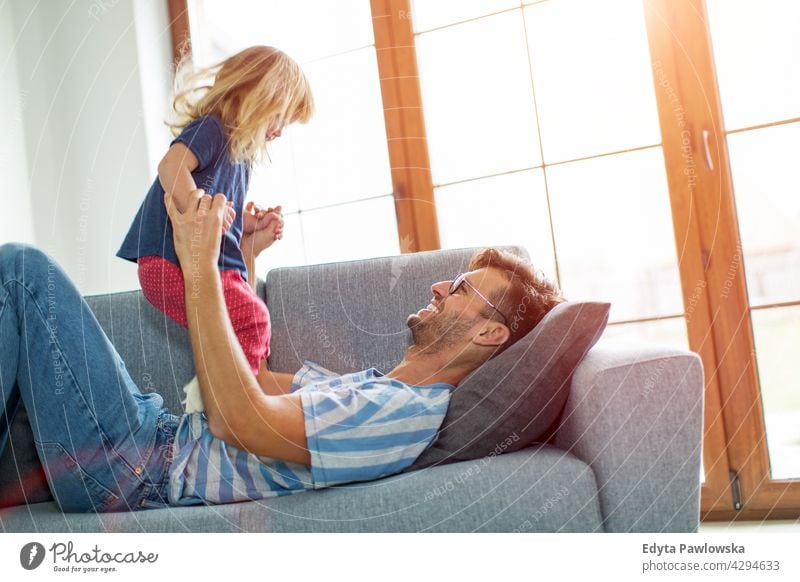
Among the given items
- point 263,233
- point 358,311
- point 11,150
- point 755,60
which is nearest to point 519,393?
point 358,311

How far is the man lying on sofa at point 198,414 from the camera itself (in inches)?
31.7

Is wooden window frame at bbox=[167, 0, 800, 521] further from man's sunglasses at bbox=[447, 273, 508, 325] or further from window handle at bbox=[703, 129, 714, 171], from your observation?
man's sunglasses at bbox=[447, 273, 508, 325]

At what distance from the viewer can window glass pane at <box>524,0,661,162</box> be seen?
1211 millimetres

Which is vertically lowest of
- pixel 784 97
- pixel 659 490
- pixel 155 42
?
pixel 659 490

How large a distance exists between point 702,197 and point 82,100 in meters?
1.09

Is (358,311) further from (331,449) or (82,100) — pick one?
(82,100)

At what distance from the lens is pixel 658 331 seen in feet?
4.28

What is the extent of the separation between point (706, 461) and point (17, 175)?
4.47 feet

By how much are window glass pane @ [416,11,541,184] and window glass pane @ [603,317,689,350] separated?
33cm

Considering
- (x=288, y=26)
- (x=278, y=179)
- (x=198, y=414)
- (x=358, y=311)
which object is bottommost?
(x=198, y=414)

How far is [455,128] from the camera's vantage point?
129 cm
